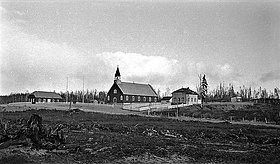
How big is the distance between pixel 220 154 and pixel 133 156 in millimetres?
4547

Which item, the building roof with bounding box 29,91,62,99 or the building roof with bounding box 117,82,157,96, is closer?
the building roof with bounding box 117,82,157,96

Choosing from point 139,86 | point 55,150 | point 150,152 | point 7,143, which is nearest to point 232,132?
point 150,152

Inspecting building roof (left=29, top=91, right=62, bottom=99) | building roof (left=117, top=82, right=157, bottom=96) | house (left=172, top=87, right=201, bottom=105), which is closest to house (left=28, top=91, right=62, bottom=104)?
building roof (left=29, top=91, right=62, bottom=99)

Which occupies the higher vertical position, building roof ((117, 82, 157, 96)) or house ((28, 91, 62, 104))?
building roof ((117, 82, 157, 96))

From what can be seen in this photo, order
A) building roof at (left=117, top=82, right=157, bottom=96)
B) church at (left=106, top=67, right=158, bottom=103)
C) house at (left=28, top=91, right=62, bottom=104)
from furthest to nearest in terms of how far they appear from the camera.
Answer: house at (left=28, top=91, right=62, bottom=104) < building roof at (left=117, top=82, right=157, bottom=96) < church at (left=106, top=67, right=158, bottom=103)

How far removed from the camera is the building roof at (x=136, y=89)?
218 ft

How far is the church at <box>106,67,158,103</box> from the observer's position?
65.5m

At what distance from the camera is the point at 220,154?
1441 centimetres

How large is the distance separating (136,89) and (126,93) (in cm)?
490

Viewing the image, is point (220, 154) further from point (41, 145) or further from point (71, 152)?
point (41, 145)

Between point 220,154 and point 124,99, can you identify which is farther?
point 124,99

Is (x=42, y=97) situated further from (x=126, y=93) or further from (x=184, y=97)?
(x=184, y=97)

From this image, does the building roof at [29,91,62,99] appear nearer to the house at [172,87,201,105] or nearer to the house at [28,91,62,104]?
the house at [28,91,62,104]

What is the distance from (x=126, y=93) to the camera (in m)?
65.6
